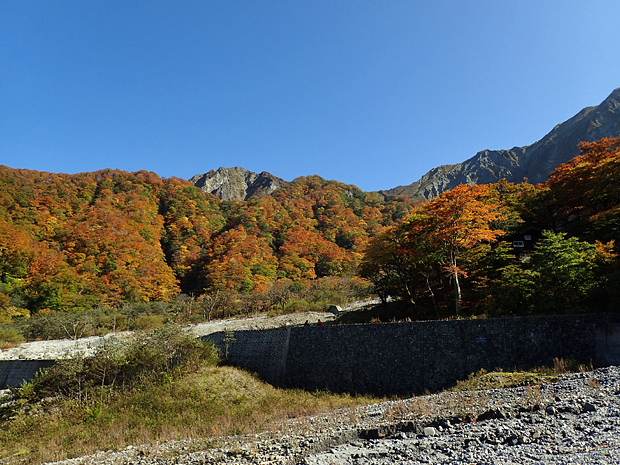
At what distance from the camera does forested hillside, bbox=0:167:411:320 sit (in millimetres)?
37125

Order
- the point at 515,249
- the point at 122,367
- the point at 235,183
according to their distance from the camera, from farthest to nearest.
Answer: the point at 235,183
the point at 515,249
the point at 122,367

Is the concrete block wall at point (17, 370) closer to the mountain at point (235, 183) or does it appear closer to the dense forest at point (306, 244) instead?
the dense forest at point (306, 244)

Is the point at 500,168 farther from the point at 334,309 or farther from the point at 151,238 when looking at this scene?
the point at 151,238

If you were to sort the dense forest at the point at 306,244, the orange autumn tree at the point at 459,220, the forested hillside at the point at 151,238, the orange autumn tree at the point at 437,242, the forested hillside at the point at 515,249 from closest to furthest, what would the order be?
the forested hillside at the point at 515,249 < the dense forest at the point at 306,244 < the orange autumn tree at the point at 459,220 < the orange autumn tree at the point at 437,242 < the forested hillside at the point at 151,238

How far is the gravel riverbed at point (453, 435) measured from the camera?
5.11 meters

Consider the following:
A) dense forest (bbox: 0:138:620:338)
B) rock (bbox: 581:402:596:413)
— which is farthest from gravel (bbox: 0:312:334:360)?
rock (bbox: 581:402:596:413)

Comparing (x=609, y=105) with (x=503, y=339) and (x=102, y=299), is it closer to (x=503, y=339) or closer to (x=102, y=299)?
(x=503, y=339)

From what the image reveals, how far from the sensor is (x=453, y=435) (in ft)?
20.4

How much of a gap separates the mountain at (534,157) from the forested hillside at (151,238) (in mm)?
31414

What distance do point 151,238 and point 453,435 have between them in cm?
5201

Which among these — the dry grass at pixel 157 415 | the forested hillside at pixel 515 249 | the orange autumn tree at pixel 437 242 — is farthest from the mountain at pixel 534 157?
Result: the dry grass at pixel 157 415

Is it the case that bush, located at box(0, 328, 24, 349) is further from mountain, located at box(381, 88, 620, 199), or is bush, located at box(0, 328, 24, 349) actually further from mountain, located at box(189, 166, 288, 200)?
mountain, located at box(189, 166, 288, 200)

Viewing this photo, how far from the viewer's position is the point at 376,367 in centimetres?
1420

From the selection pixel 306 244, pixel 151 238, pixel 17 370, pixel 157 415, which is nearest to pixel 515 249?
pixel 157 415
